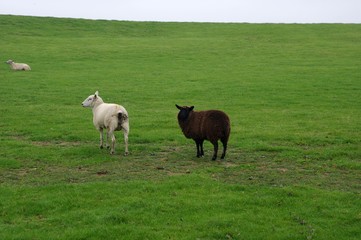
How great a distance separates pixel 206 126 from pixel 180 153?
5.60 feet

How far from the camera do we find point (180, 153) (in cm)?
1551

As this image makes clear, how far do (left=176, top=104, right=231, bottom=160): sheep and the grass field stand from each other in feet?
2.05

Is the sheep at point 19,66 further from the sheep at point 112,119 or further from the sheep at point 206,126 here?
the sheep at point 206,126

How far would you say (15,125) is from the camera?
20172mm

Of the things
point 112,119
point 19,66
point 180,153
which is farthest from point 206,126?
point 19,66

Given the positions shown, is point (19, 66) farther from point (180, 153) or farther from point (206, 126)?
point (206, 126)

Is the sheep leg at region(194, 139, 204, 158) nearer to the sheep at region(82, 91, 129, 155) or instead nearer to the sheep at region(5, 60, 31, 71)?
the sheep at region(82, 91, 129, 155)

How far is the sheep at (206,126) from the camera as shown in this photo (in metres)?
14.1

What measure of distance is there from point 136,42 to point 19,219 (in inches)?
1715

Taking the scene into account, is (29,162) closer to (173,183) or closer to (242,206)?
(173,183)

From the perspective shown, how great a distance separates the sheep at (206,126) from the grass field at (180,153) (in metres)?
0.62

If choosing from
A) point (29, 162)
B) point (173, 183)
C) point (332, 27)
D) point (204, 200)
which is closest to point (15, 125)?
point (29, 162)

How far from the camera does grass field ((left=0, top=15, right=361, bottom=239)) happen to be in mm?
9727

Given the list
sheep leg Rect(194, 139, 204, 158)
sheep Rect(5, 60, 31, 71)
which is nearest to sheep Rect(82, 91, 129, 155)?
sheep leg Rect(194, 139, 204, 158)
